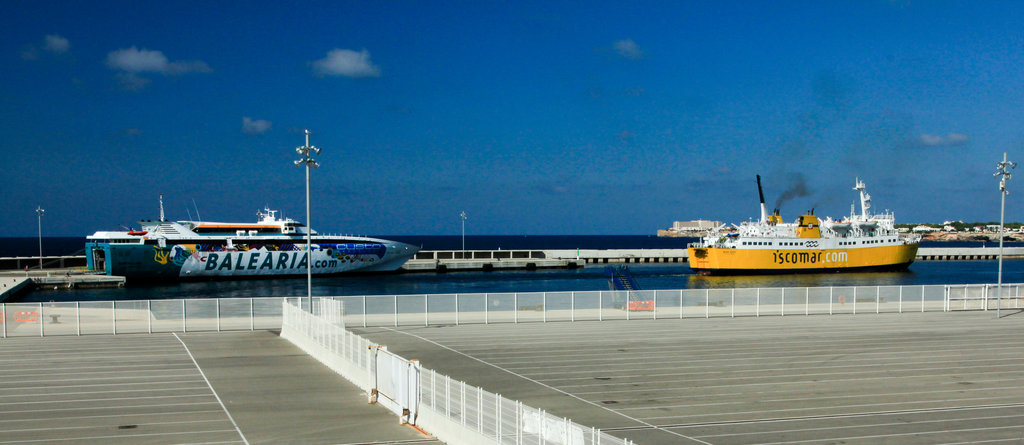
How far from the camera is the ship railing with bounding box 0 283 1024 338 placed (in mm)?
28656

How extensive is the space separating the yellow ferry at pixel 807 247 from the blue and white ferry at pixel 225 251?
39583 mm

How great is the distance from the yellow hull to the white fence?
74753 millimetres

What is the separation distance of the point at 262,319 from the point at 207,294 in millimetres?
44441

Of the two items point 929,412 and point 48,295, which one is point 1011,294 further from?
point 48,295

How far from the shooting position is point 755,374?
2000 cm

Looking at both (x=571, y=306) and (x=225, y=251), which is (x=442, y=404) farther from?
(x=225, y=251)

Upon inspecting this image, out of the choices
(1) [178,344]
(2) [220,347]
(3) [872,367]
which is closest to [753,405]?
(3) [872,367]

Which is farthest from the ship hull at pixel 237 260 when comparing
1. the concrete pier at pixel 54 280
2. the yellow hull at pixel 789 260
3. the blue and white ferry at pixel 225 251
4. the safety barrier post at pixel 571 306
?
the safety barrier post at pixel 571 306

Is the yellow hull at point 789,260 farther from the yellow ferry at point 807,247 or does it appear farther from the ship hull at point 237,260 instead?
the ship hull at point 237,260

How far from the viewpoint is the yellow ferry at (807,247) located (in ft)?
295

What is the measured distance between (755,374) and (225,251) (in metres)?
77.0

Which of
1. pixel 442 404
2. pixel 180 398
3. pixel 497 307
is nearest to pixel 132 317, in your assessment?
pixel 180 398

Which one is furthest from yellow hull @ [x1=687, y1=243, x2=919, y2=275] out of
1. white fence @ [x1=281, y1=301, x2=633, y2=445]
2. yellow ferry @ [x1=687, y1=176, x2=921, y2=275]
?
white fence @ [x1=281, y1=301, x2=633, y2=445]

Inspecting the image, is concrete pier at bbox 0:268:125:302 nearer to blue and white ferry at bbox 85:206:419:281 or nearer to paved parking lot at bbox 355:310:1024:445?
blue and white ferry at bbox 85:206:419:281
